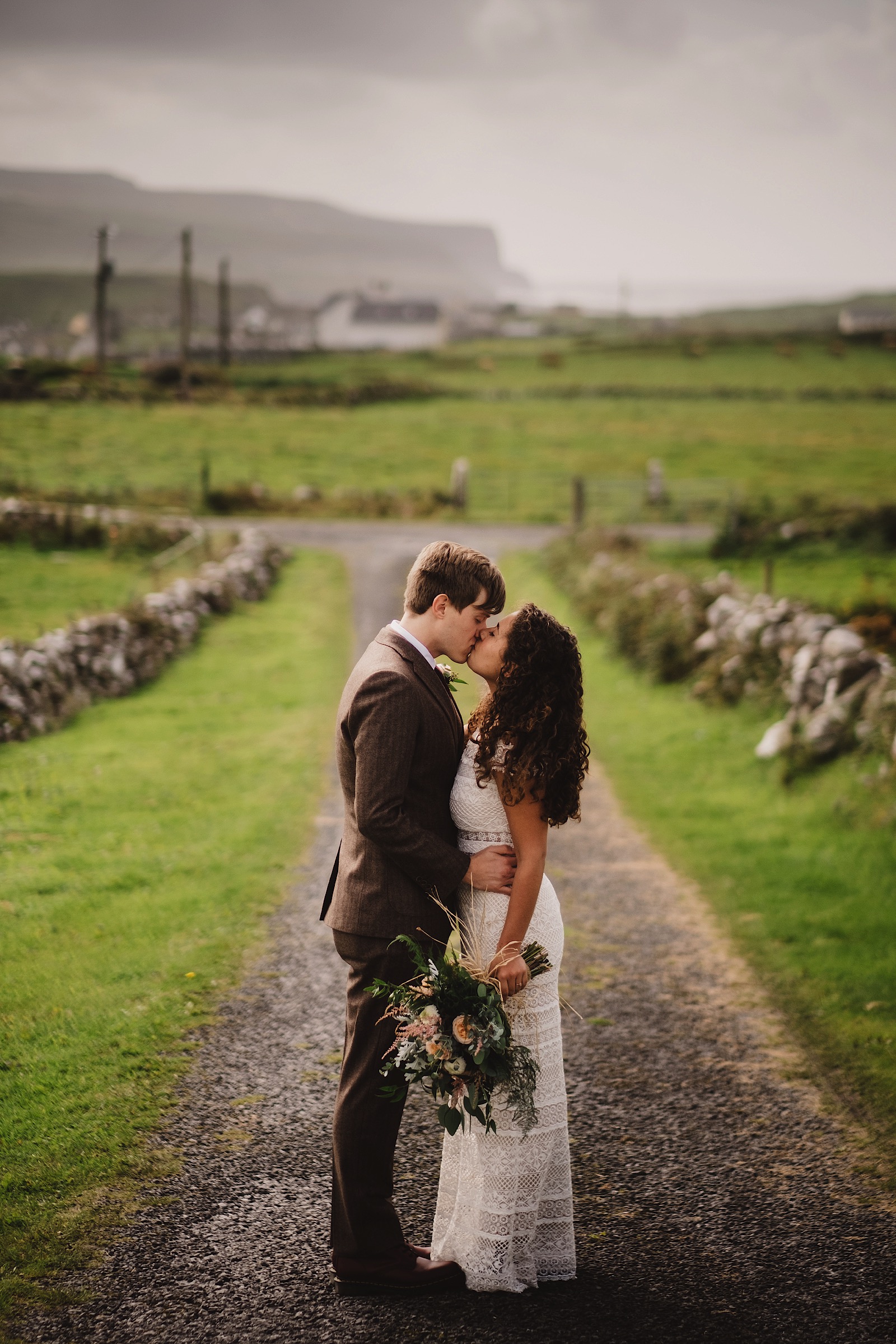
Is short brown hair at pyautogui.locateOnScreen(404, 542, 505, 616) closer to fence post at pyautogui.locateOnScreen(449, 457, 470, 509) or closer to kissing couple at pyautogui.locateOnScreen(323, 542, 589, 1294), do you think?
kissing couple at pyautogui.locateOnScreen(323, 542, 589, 1294)

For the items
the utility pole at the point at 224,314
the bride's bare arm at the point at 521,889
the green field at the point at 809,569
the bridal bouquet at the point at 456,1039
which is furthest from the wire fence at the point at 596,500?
the utility pole at the point at 224,314

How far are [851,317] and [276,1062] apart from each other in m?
152

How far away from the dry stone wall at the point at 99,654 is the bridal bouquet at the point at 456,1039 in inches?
333

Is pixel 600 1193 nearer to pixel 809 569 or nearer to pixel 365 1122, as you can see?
pixel 365 1122

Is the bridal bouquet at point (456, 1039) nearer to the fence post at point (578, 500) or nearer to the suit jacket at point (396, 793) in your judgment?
the suit jacket at point (396, 793)

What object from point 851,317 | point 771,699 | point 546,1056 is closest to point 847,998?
point 546,1056

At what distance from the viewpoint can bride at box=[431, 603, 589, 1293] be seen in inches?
137

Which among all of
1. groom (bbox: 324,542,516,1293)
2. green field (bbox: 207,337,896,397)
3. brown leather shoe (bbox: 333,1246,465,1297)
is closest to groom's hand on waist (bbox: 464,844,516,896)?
groom (bbox: 324,542,516,1293)

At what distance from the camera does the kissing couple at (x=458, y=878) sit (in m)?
3.47

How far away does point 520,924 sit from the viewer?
→ 11.8 feet

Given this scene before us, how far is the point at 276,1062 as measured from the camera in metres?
5.24

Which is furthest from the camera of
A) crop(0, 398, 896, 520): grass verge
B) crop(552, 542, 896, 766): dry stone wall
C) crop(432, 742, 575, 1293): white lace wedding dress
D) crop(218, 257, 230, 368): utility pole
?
crop(218, 257, 230, 368): utility pole

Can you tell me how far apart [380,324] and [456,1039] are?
372 ft

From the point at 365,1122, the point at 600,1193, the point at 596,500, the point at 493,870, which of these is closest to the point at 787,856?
the point at 600,1193
